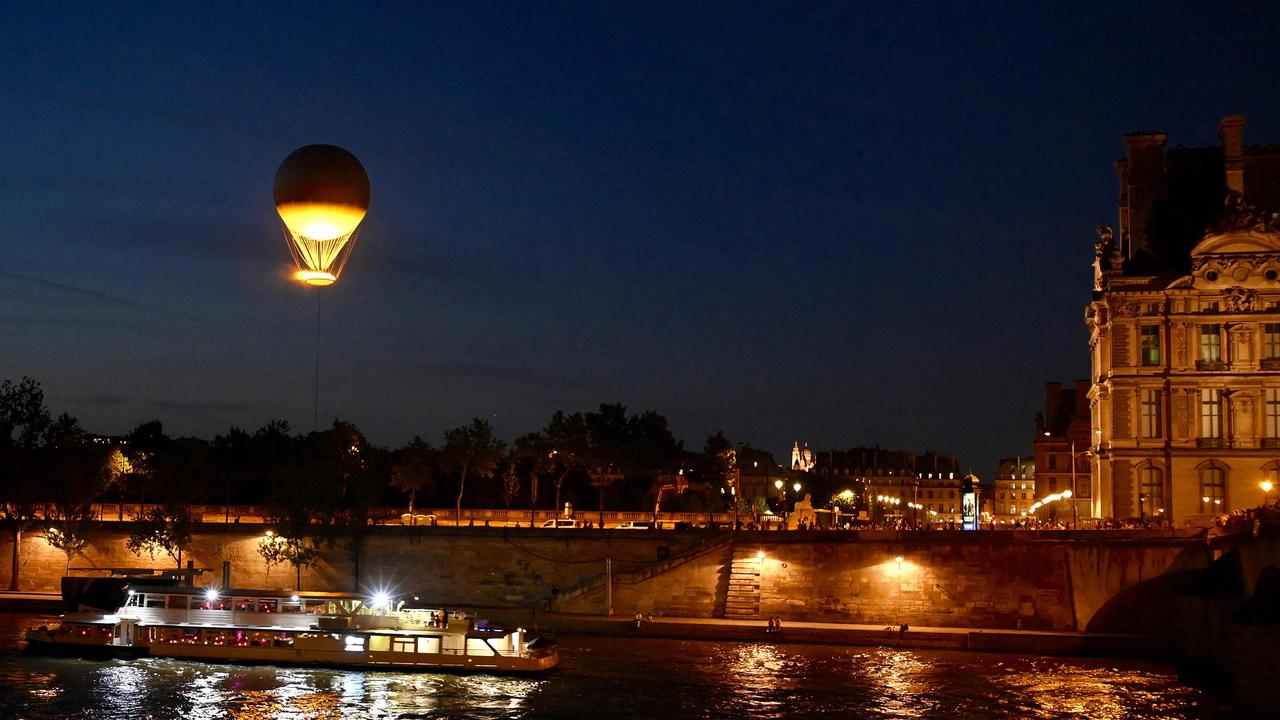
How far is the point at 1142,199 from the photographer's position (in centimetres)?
6806

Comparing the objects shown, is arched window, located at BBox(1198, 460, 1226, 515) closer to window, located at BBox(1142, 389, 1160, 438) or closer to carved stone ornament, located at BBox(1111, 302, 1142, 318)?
window, located at BBox(1142, 389, 1160, 438)

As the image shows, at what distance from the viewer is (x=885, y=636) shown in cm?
5178

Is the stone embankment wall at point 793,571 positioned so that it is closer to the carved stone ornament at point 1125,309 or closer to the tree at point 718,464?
the carved stone ornament at point 1125,309

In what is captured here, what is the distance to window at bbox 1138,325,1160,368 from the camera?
63.5m

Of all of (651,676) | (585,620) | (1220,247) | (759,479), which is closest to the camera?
(651,676)

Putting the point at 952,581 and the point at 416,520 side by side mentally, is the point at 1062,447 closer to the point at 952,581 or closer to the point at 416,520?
the point at 952,581

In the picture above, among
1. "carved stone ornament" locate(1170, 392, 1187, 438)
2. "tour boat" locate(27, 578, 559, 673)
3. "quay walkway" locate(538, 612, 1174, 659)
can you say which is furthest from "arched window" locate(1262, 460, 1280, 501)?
"tour boat" locate(27, 578, 559, 673)

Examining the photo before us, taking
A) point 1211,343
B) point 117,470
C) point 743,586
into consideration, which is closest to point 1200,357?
point 1211,343

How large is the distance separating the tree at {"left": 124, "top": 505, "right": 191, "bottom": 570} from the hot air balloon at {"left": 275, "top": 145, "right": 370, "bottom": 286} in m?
32.8

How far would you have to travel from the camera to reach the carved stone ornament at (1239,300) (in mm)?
61750

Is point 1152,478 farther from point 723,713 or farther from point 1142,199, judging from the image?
point 723,713

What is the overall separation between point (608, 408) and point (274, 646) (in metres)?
59.3

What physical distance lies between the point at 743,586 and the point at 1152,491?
2078 centimetres

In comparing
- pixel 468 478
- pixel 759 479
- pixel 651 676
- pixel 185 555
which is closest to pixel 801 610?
pixel 651 676
